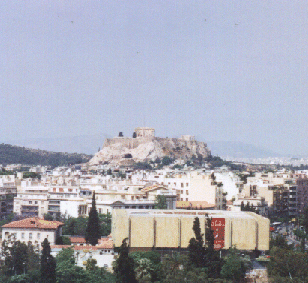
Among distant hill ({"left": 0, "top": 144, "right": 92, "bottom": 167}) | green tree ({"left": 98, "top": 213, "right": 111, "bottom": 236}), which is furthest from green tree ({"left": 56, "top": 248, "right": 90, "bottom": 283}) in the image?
distant hill ({"left": 0, "top": 144, "right": 92, "bottom": 167})

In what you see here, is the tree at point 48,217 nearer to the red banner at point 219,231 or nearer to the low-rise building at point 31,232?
the low-rise building at point 31,232

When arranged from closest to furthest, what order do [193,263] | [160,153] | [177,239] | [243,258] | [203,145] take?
[193,263] → [243,258] → [177,239] → [160,153] → [203,145]

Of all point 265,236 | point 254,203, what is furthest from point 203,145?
point 265,236

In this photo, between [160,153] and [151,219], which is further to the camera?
[160,153]

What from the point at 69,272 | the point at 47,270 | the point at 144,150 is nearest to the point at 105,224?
the point at 69,272

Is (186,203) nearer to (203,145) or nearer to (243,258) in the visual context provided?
(243,258)

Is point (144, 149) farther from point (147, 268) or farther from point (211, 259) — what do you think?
point (147, 268)

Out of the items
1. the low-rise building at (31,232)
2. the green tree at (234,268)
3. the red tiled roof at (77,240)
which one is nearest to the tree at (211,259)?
the green tree at (234,268)
